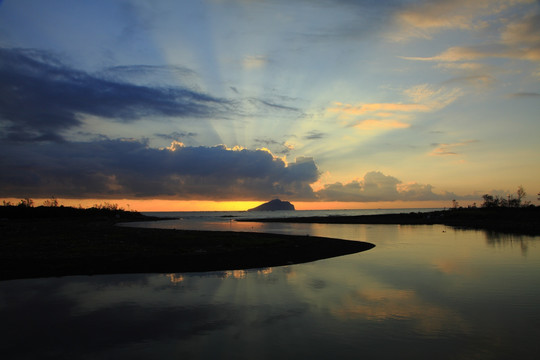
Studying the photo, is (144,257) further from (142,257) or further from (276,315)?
(276,315)

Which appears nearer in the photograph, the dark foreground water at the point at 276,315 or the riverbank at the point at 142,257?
the dark foreground water at the point at 276,315

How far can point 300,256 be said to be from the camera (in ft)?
118

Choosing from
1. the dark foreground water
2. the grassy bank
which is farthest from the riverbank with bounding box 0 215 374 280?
the dark foreground water

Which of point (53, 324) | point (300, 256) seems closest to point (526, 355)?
point (53, 324)

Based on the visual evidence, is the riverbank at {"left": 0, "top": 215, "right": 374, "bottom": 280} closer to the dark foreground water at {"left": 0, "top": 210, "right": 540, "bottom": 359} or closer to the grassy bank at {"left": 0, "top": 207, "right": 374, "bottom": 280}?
the grassy bank at {"left": 0, "top": 207, "right": 374, "bottom": 280}

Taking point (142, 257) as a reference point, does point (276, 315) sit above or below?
below

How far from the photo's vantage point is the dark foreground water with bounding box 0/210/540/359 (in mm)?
12414

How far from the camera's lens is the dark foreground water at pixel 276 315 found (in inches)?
489

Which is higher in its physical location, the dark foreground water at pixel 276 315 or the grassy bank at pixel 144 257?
the grassy bank at pixel 144 257

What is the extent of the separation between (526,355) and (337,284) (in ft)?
39.3

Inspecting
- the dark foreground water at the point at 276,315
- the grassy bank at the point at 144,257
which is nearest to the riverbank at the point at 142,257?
the grassy bank at the point at 144,257

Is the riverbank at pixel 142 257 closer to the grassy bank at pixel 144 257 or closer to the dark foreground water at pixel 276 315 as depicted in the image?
the grassy bank at pixel 144 257

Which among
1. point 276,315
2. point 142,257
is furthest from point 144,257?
point 276,315

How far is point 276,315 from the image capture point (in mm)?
16422
